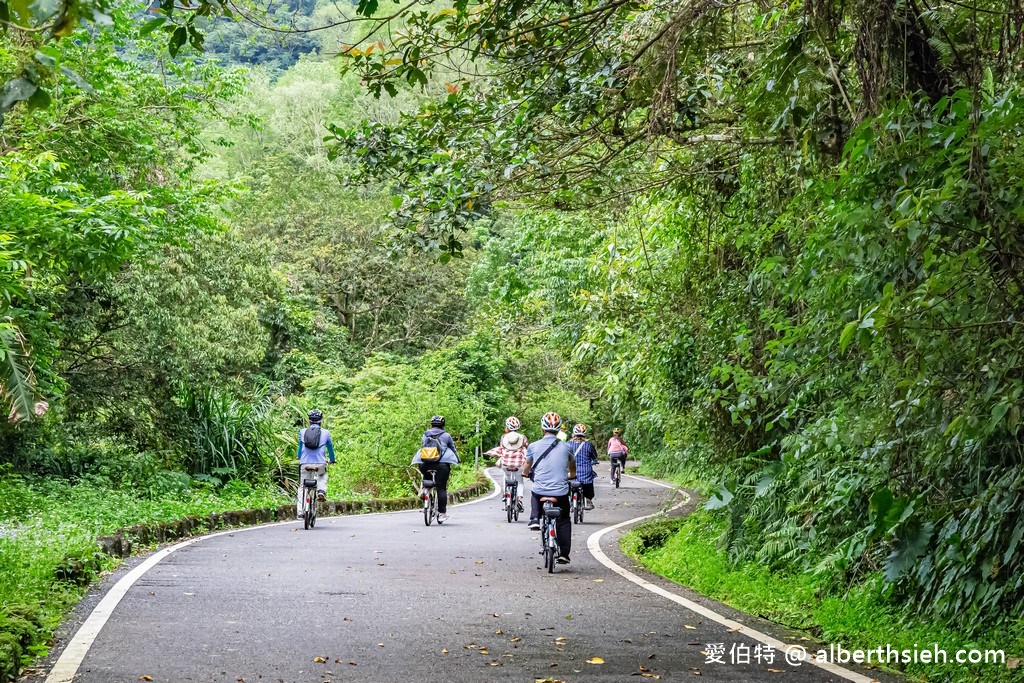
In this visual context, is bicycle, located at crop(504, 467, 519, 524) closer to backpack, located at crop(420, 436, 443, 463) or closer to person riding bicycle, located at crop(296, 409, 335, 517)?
backpack, located at crop(420, 436, 443, 463)

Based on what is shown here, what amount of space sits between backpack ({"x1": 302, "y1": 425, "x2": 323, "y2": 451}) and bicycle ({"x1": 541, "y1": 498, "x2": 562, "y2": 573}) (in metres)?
6.69

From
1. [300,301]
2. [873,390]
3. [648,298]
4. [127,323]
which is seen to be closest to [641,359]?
[648,298]

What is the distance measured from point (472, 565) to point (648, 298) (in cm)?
510

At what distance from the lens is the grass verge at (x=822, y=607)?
7.00 m

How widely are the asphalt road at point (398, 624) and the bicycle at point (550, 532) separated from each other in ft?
0.84

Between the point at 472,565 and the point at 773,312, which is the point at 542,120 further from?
the point at 472,565

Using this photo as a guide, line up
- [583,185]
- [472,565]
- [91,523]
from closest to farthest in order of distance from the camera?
1. [583,185]
2. [472,565]
3. [91,523]

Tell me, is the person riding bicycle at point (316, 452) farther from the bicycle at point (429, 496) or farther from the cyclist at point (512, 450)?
the cyclist at point (512, 450)

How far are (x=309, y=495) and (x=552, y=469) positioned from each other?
22.0ft

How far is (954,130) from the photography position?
5.83 metres

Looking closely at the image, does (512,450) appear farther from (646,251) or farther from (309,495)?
(646,251)

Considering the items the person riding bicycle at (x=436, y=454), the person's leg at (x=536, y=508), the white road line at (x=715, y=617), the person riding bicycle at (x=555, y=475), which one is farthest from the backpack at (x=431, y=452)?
the person riding bicycle at (x=555, y=475)

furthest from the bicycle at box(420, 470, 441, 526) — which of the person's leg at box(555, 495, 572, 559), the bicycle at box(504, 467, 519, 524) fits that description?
the person's leg at box(555, 495, 572, 559)

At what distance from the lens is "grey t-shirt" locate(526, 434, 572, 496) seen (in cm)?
1291
